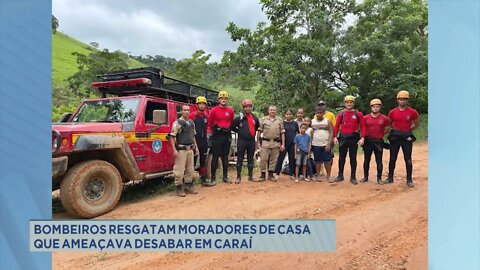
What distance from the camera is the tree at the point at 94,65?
6970 millimetres

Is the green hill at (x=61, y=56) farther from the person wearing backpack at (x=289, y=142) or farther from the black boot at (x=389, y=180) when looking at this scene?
the black boot at (x=389, y=180)

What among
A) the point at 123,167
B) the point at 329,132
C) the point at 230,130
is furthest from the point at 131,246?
the point at 329,132

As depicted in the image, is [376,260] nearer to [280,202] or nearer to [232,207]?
[280,202]

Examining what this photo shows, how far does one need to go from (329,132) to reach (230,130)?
66.1 inches

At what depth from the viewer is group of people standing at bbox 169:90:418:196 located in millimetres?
4461

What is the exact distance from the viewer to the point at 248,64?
661 centimetres

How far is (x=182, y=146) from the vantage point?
4.52 m

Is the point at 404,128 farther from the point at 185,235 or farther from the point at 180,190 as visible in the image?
the point at 185,235

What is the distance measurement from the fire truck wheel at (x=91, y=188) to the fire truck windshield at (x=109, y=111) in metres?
0.84

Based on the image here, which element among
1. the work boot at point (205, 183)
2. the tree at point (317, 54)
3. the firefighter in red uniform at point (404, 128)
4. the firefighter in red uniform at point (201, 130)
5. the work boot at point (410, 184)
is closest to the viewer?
the firefighter in red uniform at point (404, 128)

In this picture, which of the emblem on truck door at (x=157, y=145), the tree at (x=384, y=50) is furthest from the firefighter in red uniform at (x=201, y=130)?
the tree at (x=384, y=50)

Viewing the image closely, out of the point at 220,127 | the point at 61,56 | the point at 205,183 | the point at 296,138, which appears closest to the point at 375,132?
the point at 296,138

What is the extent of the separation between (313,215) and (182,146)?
2.14m

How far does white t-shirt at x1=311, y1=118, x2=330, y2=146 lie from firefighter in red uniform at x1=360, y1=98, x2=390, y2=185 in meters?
0.62
